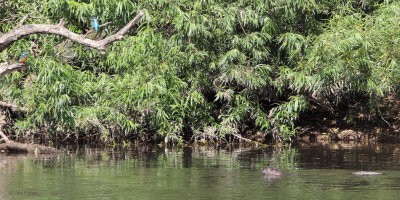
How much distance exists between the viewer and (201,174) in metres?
10.7

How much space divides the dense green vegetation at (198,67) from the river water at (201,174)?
1070 millimetres

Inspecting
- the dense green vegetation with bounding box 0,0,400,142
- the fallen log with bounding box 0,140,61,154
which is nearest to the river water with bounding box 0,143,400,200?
the fallen log with bounding box 0,140,61,154

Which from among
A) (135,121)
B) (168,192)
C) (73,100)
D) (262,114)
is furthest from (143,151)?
(168,192)

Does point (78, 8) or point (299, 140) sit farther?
point (299, 140)

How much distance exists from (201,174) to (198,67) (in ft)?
18.0

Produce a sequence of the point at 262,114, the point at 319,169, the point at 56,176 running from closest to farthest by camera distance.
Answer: the point at 56,176
the point at 319,169
the point at 262,114

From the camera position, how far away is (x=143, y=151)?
14.6m

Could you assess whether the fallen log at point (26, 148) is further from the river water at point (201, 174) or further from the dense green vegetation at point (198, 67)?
the dense green vegetation at point (198, 67)

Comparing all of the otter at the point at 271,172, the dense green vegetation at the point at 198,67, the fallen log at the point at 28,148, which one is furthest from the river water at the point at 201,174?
the dense green vegetation at the point at 198,67

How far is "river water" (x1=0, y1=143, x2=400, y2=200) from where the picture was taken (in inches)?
349

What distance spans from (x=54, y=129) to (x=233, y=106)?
4.44m

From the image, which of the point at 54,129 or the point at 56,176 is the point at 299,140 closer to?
the point at 54,129

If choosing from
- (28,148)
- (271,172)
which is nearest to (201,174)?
(271,172)

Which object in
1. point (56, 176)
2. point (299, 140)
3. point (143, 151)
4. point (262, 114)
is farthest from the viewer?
point (299, 140)
